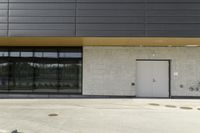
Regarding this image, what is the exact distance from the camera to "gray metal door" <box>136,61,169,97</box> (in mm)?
22828

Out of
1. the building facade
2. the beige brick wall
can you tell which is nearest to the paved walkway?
the building facade

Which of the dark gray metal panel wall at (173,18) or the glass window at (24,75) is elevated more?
the dark gray metal panel wall at (173,18)

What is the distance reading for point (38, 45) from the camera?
2270 centimetres

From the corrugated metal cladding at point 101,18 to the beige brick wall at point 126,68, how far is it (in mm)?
4189

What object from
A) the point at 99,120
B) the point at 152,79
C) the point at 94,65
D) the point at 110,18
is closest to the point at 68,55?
the point at 94,65

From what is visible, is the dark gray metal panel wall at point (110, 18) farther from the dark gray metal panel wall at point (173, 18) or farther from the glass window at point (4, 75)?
the glass window at point (4, 75)

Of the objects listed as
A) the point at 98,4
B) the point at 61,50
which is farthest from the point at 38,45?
the point at 98,4

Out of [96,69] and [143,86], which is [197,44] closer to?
[143,86]

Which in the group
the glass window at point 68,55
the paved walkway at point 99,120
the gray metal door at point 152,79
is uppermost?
the glass window at point 68,55

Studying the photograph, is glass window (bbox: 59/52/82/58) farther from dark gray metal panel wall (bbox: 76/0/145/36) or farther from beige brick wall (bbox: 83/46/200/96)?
dark gray metal panel wall (bbox: 76/0/145/36)

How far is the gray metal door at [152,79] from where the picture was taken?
22.8 meters

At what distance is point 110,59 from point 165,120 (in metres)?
10.0

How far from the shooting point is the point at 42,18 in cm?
1866

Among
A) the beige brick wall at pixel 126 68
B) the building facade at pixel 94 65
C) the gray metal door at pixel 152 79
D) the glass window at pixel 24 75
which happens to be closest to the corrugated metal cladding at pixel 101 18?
the building facade at pixel 94 65
